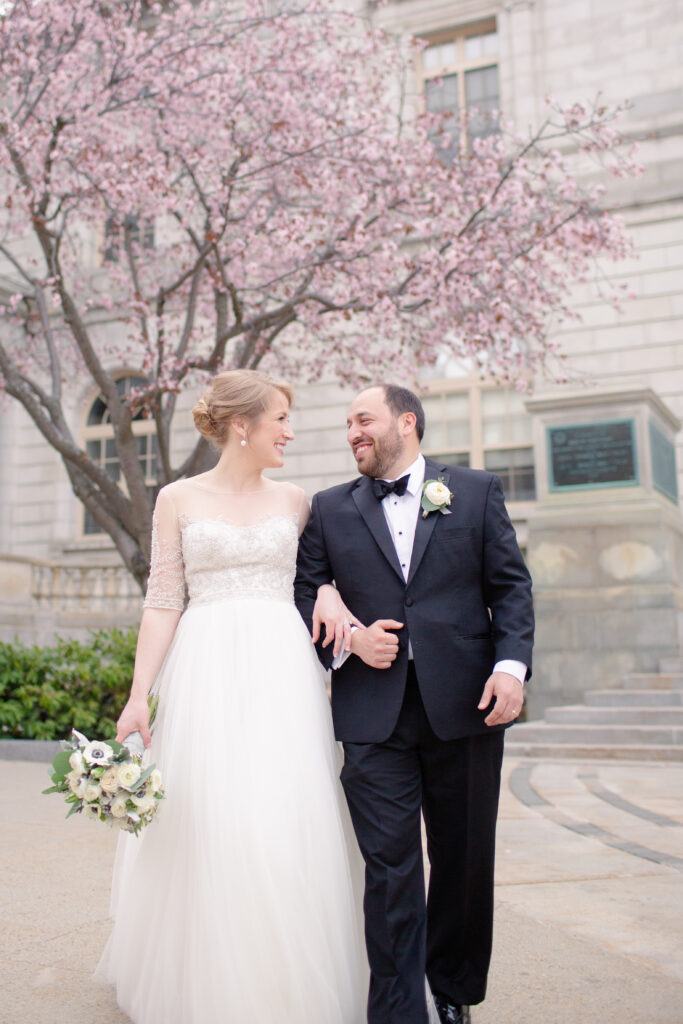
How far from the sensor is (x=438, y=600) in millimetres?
3262

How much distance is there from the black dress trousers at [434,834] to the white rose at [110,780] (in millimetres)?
741

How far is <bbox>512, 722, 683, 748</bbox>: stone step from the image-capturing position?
9484mm

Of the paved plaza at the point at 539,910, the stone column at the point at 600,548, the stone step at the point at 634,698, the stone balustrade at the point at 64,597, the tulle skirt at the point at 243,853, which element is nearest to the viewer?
the tulle skirt at the point at 243,853

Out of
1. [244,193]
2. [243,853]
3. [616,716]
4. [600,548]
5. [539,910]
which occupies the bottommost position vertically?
[539,910]

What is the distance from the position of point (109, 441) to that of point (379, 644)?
796 inches

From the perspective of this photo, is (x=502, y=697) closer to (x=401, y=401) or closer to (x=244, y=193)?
(x=401, y=401)

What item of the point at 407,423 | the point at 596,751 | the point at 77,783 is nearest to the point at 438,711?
the point at 407,423

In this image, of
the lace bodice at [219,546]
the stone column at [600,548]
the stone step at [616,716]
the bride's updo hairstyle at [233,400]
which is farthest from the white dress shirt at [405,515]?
the stone column at [600,548]

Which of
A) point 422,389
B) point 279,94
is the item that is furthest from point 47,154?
point 422,389

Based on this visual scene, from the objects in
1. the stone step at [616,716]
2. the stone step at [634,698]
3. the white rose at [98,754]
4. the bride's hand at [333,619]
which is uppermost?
the bride's hand at [333,619]

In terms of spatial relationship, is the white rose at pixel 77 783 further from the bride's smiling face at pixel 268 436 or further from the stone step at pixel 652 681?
the stone step at pixel 652 681

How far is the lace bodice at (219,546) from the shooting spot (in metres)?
3.51

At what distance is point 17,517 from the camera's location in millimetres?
22344

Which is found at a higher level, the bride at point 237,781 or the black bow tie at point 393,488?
the black bow tie at point 393,488
